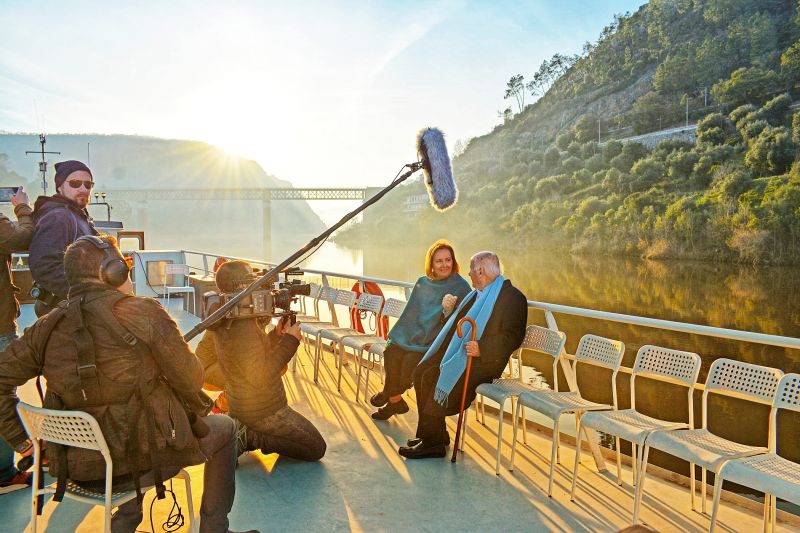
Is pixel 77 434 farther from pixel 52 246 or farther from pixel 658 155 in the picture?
pixel 658 155

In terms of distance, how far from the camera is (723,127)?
55.5 m

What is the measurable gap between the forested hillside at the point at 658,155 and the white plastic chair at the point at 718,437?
138ft

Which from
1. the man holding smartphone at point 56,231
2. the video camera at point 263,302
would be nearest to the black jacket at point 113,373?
the video camera at point 263,302

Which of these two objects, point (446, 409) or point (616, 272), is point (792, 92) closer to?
point (616, 272)

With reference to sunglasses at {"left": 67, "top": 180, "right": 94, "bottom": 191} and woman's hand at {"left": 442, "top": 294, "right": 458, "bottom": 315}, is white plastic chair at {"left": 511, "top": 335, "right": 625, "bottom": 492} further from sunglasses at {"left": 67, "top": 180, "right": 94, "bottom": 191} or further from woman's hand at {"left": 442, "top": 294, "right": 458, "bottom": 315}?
sunglasses at {"left": 67, "top": 180, "right": 94, "bottom": 191}

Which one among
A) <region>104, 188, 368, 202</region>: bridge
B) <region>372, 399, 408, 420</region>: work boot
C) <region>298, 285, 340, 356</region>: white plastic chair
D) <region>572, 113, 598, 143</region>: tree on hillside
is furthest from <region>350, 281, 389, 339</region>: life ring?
<region>104, 188, 368, 202</region>: bridge

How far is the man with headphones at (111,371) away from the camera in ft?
6.56

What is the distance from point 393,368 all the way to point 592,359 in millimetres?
1520

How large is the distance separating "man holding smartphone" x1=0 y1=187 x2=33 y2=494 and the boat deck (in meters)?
0.08

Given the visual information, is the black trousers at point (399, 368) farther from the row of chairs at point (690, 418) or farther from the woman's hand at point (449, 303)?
the row of chairs at point (690, 418)

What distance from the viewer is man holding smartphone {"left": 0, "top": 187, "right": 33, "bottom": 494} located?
120 inches

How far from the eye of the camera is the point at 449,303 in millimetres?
4324

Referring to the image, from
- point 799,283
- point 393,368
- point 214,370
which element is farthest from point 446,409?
point 799,283

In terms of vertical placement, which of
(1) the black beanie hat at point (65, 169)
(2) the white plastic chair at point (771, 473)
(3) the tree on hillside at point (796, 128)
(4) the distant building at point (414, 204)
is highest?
(3) the tree on hillside at point (796, 128)
